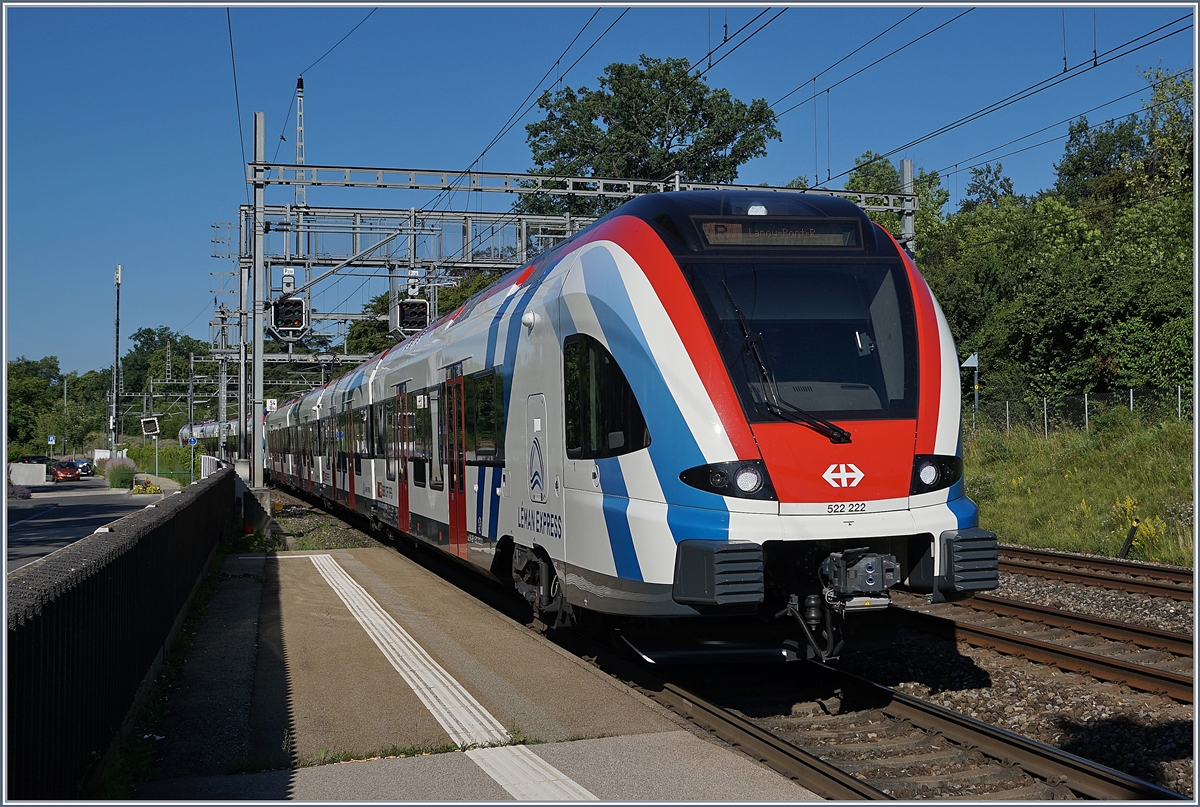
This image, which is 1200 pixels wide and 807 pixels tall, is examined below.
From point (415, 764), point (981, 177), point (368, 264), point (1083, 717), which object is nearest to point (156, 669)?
point (415, 764)

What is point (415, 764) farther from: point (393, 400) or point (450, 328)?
point (393, 400)

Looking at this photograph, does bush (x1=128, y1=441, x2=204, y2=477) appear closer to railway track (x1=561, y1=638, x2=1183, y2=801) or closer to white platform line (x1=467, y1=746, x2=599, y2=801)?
railway track (x1=561, y1=638, x2=1183, y2=801)

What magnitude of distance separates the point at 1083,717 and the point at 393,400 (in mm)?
11558

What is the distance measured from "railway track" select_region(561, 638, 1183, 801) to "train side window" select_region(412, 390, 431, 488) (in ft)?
19.5

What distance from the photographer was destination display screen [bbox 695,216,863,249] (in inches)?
301

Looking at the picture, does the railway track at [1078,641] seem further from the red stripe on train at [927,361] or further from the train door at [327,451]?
the train door at [327,451]

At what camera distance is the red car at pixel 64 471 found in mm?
62566

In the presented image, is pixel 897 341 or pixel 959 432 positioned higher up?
pixel 897 341

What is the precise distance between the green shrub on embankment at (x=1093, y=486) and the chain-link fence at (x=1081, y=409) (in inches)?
22.0

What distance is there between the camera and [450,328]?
524 inches

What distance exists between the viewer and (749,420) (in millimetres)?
6863

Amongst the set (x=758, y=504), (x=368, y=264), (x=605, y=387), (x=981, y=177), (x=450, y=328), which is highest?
(x=981, y=177)

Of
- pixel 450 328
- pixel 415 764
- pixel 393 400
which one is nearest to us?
pixel 415 764

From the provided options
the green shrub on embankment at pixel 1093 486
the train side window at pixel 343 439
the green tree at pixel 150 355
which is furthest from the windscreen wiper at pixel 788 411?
the green tree at pixel 150 355
